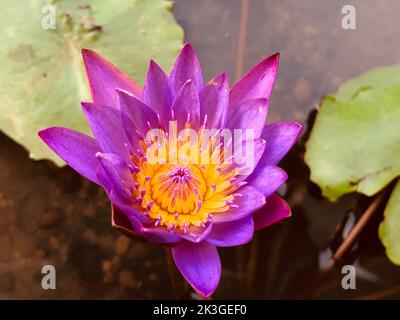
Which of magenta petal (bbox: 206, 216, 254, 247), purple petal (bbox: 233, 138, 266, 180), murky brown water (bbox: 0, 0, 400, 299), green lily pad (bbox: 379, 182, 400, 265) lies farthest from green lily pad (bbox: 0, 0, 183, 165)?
green lily pad (bbox: 379, 182, 400, 265)

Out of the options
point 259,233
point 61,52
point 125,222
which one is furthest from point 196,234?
point 61,52

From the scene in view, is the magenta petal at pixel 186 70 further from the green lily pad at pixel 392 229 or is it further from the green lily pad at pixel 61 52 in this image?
the green lily pad at pixel 392 229

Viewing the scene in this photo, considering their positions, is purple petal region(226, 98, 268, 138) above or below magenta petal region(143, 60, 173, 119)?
below

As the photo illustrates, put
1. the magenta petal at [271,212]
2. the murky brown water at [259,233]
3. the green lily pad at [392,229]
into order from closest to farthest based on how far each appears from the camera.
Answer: the magenta petal at [271,212], the green lily pad at [392,229], the murky brown water at [259,233]

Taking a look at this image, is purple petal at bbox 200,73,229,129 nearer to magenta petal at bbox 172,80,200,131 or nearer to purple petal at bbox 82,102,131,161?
magenta petal at bbox 172,80,200,131

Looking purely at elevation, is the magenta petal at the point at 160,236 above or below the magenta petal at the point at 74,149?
below

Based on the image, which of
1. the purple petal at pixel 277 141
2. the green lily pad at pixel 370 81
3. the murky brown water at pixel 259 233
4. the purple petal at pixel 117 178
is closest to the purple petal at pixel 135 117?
the purple petal at pixel 117 178

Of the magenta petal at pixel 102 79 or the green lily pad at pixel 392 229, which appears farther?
the green lily pad at pixel 392 229
